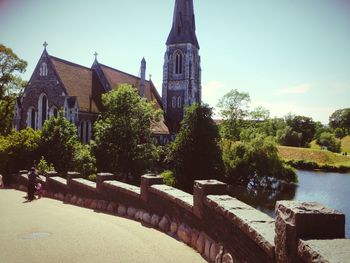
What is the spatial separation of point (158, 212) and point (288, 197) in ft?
85.8

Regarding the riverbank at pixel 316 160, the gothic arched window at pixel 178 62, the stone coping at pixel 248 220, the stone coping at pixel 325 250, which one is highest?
the gothic arched window at pixel 178 62

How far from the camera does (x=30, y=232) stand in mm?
7570

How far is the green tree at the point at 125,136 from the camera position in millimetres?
23641

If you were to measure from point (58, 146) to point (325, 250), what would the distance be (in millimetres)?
19942

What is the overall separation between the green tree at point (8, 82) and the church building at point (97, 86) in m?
8.48

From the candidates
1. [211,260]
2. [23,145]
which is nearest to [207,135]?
[23,145]

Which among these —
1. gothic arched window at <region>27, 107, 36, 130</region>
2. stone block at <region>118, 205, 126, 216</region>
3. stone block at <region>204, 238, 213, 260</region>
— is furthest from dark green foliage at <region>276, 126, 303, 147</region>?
stone block at <region>204, 238, 213, 260</region>

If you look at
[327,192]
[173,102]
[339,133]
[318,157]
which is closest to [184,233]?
[327,192]

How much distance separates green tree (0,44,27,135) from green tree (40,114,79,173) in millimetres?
23372

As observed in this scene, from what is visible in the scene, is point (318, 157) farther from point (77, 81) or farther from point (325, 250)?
point (325, 250)

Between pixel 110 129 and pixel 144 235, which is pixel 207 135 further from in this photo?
pixel 144 235

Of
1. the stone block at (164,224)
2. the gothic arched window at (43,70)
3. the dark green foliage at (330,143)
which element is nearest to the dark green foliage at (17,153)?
the gothic arched window at (43,70)

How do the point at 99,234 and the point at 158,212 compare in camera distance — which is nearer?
the point at 99,234

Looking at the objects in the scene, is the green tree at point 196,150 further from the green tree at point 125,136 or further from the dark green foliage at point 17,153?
the dark green foliage at point 17,153
